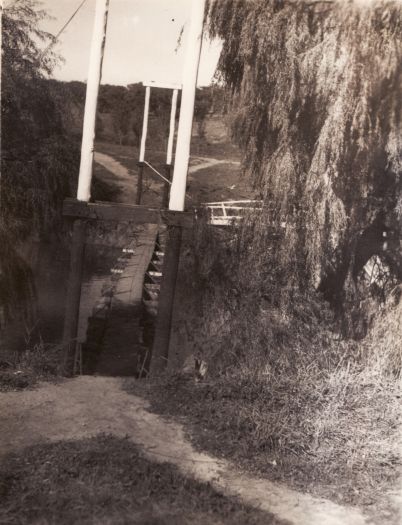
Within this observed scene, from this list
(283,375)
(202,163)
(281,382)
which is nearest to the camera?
(281,382)

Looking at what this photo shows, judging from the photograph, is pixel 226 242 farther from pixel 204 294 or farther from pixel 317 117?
pixel 317 117

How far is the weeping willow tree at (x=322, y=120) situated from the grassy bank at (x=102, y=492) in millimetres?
4441

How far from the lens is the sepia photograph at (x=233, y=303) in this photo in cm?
415

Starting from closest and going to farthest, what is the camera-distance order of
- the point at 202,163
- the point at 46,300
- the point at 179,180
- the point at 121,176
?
the point at 179,180 → the point at 46,300 → the point at 121,176 → the point at 202,163

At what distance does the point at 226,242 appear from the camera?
28.3 ft

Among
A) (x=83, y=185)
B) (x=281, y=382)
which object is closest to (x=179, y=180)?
(x=83, y=185)

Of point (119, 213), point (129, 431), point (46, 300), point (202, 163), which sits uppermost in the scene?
point (202, 163)

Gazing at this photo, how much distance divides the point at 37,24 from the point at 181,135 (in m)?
6.61

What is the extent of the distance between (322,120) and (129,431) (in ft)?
17.0

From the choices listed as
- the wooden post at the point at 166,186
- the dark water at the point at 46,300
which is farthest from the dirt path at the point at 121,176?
the wooden post at the point at 166,186

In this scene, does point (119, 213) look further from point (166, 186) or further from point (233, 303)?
point (166, 186)

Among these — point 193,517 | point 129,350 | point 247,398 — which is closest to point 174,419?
Result: point 247,398

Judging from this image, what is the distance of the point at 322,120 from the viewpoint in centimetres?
766

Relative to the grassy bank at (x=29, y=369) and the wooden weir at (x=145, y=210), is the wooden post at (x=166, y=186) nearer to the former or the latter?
the wooden weir at (x=145, y=210)
